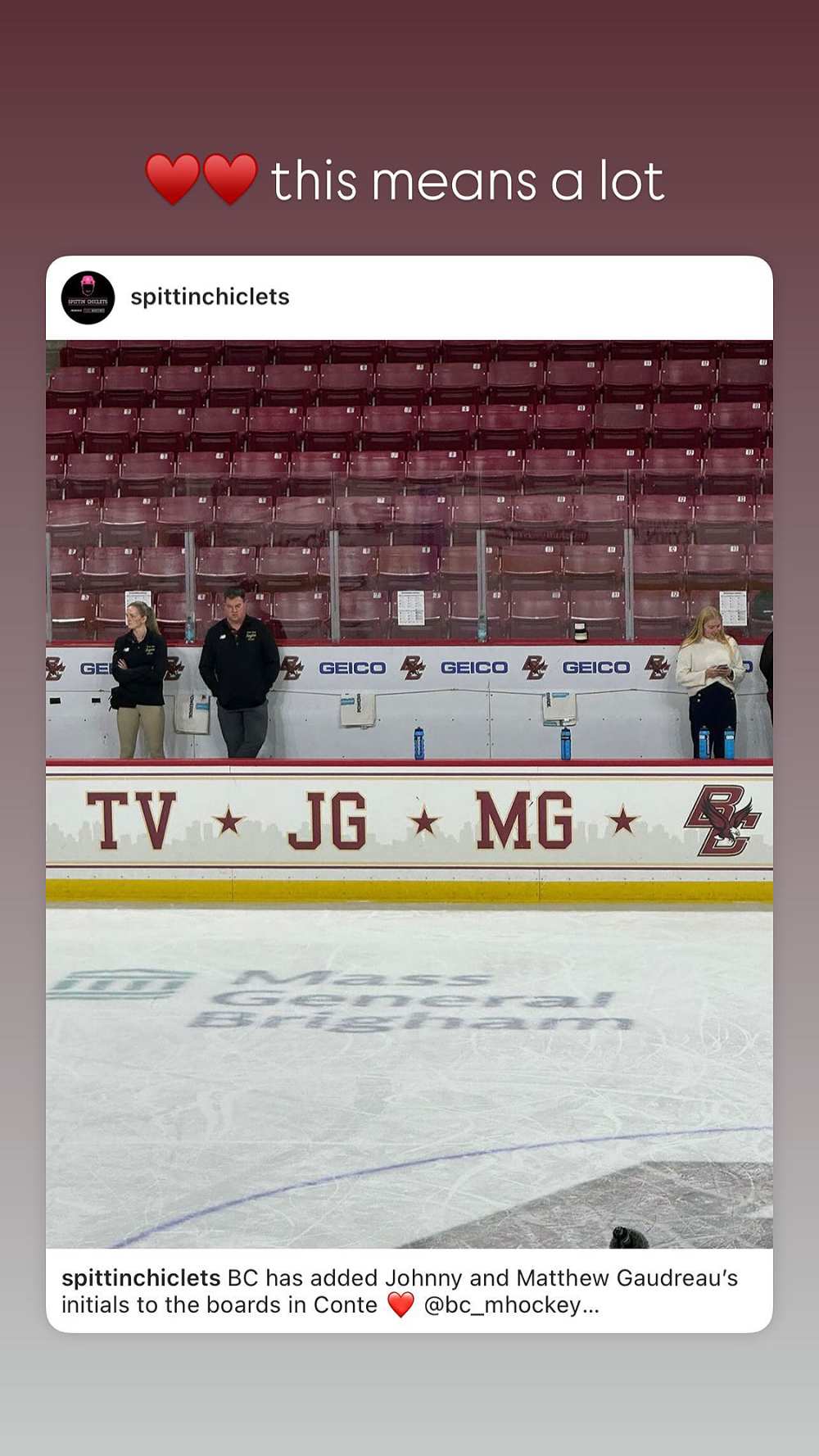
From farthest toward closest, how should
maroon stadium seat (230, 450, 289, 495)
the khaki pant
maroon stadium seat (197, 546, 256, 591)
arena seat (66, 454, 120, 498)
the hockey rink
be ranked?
arena seat (66, 454, 120, 498)
maroon stadium seat (230, 450, 289, 495)
maroon stadium seat (197, 546, 256, 591)
the khaki pant
the hockey rink

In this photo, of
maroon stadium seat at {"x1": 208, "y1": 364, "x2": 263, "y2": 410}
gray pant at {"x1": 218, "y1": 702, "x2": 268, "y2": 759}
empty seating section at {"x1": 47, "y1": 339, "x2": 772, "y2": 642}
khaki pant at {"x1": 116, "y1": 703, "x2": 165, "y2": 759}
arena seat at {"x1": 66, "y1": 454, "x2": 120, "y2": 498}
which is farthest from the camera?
maroon stadium seat at {"x1": 208, "y1": 364, "x2": 263, "y2": 410}

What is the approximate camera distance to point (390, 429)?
13.4 metres

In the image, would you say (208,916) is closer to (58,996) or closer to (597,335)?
(58,996)

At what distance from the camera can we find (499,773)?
9391 millimetres

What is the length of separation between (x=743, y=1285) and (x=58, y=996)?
4.26 m

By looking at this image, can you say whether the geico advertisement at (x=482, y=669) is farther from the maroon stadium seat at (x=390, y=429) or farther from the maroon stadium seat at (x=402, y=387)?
the maroon stadium seat at (x=402, y=387)

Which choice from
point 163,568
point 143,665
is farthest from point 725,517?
point 143,665

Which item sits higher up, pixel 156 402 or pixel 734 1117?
pixel 156 402

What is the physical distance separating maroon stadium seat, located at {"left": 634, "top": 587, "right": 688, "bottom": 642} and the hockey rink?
2490mm

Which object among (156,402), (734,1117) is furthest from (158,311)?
(156,402)

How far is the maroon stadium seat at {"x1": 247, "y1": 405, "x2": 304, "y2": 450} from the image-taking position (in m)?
13.6

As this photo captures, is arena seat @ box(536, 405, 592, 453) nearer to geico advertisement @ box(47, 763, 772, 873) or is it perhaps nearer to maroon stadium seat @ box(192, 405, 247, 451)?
maroon stadium seat @ box(192, 405, 247, 451)

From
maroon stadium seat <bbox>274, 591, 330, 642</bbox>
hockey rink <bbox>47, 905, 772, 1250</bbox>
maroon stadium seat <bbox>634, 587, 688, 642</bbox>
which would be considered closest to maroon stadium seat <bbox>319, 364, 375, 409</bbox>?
maroon stadium seat <bbox>274, 591, 330, 642</bbox>

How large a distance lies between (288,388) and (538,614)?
3.91 m
